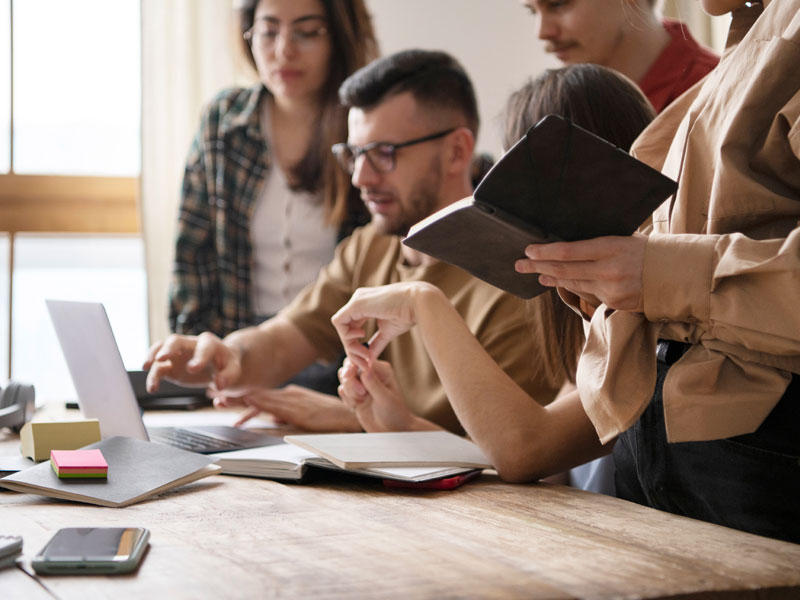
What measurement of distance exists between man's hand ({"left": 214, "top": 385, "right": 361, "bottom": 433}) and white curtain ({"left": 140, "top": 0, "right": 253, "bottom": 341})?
1.53 metres

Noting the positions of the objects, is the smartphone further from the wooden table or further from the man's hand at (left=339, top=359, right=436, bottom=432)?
the man's hand at (left=339, top=359, right=436, bottom=432)

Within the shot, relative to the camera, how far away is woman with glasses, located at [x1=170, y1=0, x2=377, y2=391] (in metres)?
2.54

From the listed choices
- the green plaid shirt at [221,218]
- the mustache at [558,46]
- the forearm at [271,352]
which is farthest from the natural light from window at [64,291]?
the mustache at [558,46]

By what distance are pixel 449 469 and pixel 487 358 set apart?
21 cm

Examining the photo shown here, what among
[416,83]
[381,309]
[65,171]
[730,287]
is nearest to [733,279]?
[730,287]

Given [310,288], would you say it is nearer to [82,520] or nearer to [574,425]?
[574,425]

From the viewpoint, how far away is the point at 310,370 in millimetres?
2346

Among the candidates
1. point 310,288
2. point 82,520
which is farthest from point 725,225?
point 310,288

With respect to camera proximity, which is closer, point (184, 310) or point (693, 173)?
point (693, 173)

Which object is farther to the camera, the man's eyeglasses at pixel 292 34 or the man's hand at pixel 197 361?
the man's eyeglasses at pixel 292 34

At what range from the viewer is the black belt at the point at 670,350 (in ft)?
3.17

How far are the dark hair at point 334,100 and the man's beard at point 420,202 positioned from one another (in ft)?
1.78

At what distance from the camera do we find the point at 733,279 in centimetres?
85

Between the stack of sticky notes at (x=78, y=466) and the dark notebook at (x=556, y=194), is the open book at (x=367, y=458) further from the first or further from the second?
the dark notebook at (x=556, y=194)
